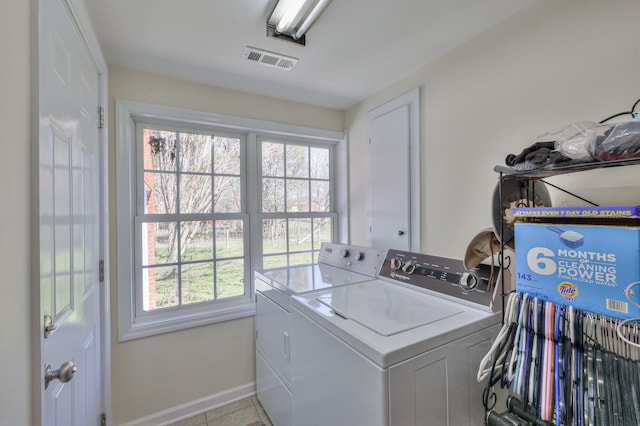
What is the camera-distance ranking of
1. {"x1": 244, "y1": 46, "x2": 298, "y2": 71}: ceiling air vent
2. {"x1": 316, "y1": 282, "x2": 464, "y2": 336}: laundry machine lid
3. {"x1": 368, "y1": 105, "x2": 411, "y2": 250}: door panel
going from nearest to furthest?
{"x1": 316, "y1": 282, "x2": 464, "y2": 336}: laundry machine lid
{"x1": 244, "y1": 46, "x2": 298, "y2": 71}: ceiling air vent
{"x1": 368, "y1": 105, "x2": 411, "y2": 250}: door panel

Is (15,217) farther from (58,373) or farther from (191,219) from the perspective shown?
(191,219)

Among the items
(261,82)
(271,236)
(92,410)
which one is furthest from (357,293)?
(261,82)

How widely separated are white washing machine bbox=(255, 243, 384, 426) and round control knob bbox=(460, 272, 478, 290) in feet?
1.83

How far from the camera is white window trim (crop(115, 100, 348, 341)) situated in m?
1.88

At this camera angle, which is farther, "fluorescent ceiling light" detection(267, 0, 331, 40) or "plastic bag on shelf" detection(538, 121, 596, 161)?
"fluorescent ceiling light" detection(267, 0, 331, 40)

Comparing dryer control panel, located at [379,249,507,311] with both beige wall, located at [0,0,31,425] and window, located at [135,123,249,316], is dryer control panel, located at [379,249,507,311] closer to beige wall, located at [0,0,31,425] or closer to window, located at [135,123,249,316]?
window, located at [135,123,249,316]

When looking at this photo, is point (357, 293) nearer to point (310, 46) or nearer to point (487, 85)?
point (487, 85)

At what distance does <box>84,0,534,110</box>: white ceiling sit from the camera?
1.38 meters

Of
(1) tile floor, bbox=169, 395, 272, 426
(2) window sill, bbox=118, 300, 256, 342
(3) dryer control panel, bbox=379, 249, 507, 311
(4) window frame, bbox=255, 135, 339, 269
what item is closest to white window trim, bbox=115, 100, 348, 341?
(2) window sill, bbox=118, 300, 256, 342

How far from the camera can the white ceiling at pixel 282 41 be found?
138 centimetres

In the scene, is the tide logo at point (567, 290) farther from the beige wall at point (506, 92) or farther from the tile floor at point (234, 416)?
the tile floor at point (234, 416)

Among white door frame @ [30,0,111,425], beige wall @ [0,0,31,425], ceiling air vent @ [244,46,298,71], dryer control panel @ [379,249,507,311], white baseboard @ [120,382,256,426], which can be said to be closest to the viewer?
beige wall @ [0,0,31,425]

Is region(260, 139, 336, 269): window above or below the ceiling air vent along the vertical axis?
below

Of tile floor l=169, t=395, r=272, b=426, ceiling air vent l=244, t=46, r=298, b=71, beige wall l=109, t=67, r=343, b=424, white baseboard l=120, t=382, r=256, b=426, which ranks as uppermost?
ceiling air vent l=244, t=46, r=298, b=71
